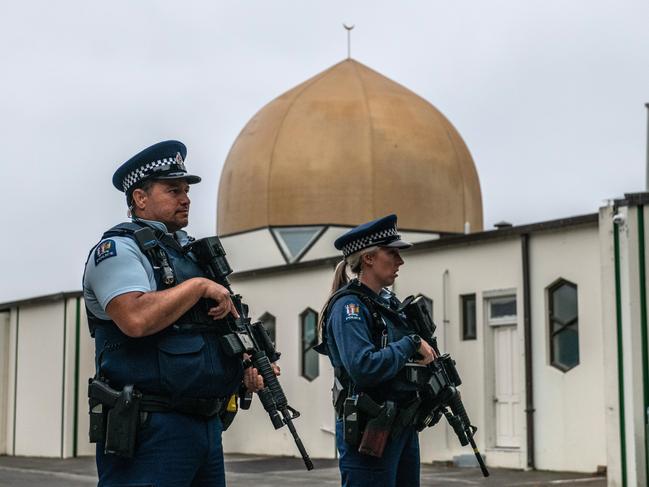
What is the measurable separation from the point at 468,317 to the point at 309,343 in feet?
15.0

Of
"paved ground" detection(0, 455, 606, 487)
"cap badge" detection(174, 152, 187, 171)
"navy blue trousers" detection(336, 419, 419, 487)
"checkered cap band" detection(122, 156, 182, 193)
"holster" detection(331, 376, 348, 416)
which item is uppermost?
"cap badge" detection(174, 152, 187, 171)

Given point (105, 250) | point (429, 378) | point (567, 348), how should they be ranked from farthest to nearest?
point (567, 348)
point (429, 378)
point (105, 250)

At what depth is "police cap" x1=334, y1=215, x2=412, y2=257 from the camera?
7336mm

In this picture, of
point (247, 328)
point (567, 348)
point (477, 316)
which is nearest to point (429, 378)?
point (247, 328)

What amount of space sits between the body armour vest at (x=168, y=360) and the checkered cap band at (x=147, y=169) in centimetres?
30

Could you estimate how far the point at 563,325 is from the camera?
20672 mm

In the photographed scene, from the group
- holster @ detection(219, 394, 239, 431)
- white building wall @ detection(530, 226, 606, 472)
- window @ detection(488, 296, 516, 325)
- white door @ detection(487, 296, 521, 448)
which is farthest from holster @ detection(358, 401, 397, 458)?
window @ detection(488, 296, 516, 325)

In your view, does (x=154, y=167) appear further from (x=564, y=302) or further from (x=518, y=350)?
(x=518, y=350)

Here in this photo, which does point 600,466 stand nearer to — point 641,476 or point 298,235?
point 641,476

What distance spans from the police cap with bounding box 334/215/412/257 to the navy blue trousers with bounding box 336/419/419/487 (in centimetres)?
94

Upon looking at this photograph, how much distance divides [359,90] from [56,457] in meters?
11.6

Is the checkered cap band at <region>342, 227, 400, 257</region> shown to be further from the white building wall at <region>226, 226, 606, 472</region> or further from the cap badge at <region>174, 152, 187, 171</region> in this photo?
the white building wall at <region>226, 226, 606, 472</region>

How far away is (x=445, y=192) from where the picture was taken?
3275 centimetres

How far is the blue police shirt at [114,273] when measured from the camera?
5.47 m
